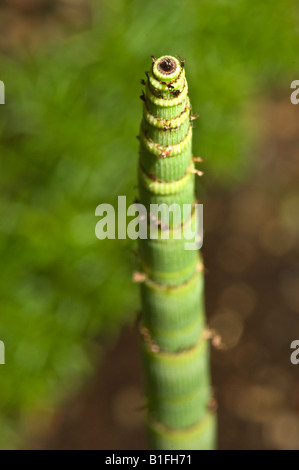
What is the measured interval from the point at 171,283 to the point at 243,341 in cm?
124

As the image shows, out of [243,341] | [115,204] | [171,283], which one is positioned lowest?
[171,283]

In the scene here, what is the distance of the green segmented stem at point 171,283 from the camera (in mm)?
694

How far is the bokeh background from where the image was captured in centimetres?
200

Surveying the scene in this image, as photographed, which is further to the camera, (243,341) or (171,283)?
(243,341)

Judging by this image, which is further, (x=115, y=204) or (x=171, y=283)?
(x=115, y=204)

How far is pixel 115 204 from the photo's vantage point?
6.68 ft

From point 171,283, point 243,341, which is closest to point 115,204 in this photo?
point 243,341

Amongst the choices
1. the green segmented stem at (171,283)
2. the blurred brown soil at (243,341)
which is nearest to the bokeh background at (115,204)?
the blurred brown soil at (243,341)

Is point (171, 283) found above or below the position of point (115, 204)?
below

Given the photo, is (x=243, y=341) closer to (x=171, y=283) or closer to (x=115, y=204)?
(x=115, y=204)

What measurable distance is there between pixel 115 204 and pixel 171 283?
A: 1.16 metres

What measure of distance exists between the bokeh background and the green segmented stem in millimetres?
763
